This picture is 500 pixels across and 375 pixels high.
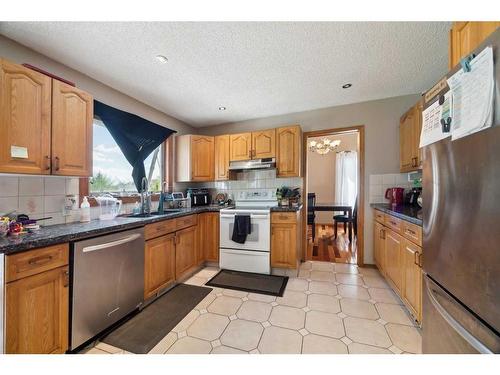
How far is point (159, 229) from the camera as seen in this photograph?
6.75 feet

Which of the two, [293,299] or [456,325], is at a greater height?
[456,325]

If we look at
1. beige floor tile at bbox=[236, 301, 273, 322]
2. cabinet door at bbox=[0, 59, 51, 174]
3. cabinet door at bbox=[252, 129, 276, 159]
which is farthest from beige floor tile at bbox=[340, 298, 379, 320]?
cabinet door at bbox=[0, 59, 51, 174]

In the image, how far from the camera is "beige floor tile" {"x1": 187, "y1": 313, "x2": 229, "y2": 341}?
1534 millimetres

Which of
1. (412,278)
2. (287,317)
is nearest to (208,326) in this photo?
(287,317)

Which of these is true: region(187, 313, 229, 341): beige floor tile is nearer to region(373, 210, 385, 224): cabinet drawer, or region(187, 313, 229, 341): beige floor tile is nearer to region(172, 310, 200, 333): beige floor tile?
region(172, 310, 200, 333): beige floor tile

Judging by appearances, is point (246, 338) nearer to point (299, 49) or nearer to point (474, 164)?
point (474, 164)

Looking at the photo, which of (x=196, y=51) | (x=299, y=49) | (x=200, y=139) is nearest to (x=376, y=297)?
(x=299, y=49)

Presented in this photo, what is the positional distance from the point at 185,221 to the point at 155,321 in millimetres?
1084

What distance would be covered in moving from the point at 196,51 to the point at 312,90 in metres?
1.47

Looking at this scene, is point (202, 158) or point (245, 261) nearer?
point (245, 261)

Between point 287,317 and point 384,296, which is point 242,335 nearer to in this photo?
point 287,317

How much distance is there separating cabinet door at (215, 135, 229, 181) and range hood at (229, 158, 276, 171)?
0.38 ft

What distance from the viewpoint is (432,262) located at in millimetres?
971

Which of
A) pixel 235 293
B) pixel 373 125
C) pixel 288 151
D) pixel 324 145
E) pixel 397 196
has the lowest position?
pixel 235 293
